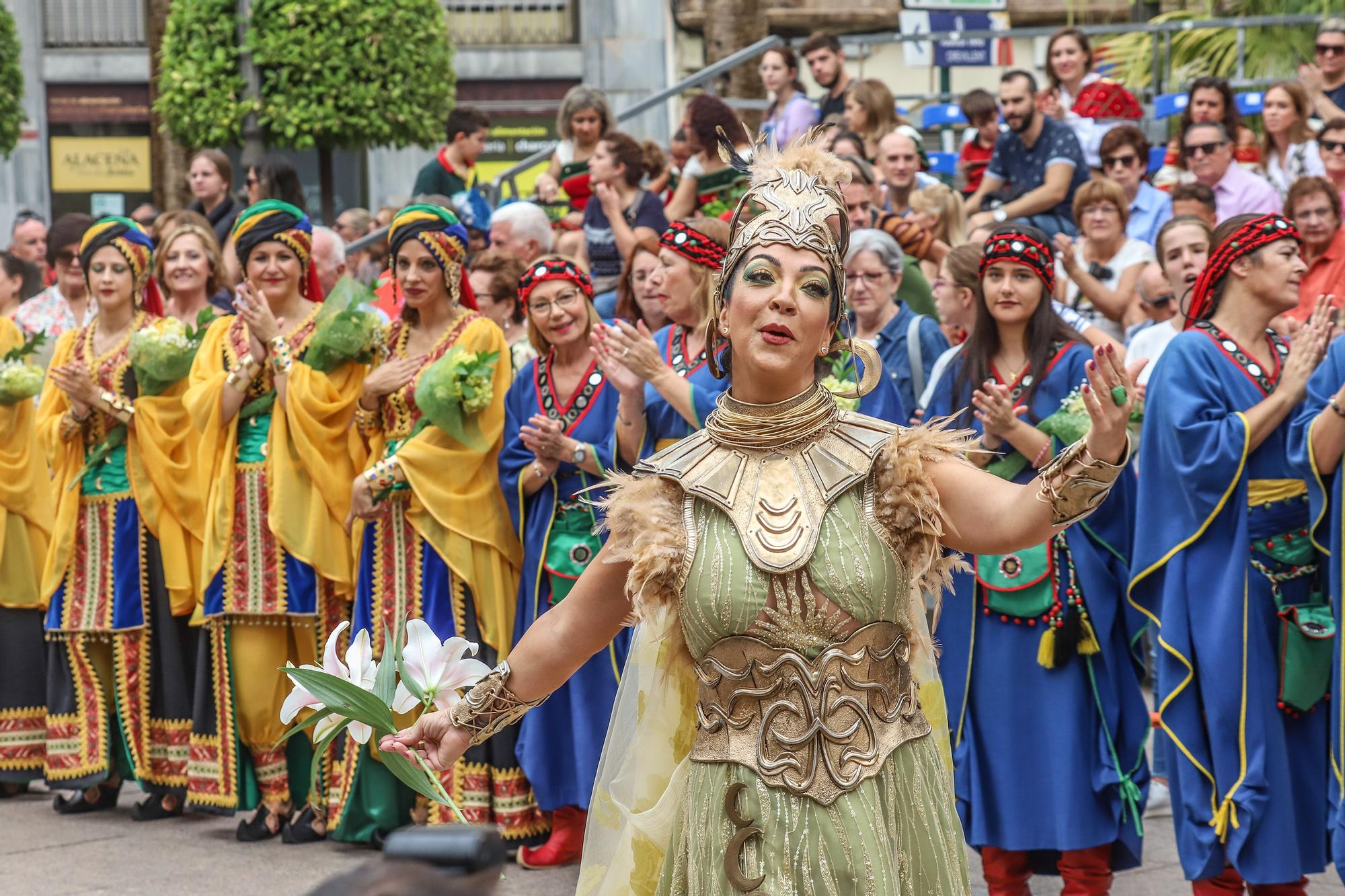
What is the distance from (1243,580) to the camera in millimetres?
5195

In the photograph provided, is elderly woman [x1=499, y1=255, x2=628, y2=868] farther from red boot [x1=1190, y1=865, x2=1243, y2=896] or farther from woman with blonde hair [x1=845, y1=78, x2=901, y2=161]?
woman with blonde hair [x1=845, y1=78, x2=901, y2=161]

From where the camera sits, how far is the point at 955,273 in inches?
239

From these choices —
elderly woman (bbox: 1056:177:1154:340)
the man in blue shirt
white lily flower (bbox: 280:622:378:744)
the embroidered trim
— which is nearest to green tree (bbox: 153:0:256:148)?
the man in blue shirt

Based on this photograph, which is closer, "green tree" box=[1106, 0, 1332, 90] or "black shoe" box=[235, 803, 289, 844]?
"black shoe" box=[235, 803, 289, 844]

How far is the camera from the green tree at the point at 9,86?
1742 cm

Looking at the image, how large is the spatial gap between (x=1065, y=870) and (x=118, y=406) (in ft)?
13.8

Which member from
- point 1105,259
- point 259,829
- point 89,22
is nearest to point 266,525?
point 259,829

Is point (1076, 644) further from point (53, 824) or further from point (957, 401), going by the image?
point (53, 824)

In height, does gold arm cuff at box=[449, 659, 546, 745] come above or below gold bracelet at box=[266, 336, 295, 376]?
below

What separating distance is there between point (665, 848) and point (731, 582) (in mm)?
608

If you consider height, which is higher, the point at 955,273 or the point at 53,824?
the point at 955,273

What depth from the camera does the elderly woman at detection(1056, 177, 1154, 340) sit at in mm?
8047

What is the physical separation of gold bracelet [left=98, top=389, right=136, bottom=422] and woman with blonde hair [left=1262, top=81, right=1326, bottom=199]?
6.19 metres

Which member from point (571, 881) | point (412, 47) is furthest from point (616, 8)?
point (571, 881)
